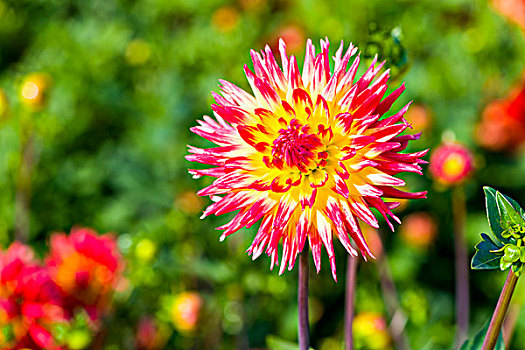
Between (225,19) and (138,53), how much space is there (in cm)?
40

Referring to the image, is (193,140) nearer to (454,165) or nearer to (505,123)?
(454,165)

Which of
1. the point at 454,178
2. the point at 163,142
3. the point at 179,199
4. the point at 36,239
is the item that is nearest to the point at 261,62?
the point at 454,178

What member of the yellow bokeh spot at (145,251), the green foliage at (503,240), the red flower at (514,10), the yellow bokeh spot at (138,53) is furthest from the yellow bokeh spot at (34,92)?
the red flower at (514,10)

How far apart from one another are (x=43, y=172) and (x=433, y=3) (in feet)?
5.34

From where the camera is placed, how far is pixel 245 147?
2.22ft

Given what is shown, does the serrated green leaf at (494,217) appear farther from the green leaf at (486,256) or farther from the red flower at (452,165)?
the red flower at (452,165)

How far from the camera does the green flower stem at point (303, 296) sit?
2.00 ft

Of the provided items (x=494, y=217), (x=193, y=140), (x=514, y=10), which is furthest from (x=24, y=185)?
(x=514, y=10)

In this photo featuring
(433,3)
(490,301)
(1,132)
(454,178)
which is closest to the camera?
(454,178)

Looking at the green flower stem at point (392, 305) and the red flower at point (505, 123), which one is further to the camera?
the red flower at point (505, 123)

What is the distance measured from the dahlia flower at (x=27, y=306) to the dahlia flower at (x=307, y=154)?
52cm

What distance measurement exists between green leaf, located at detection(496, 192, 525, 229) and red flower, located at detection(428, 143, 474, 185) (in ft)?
1.78

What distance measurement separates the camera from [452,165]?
1.08m

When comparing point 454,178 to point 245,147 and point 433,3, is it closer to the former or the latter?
point 245,147
